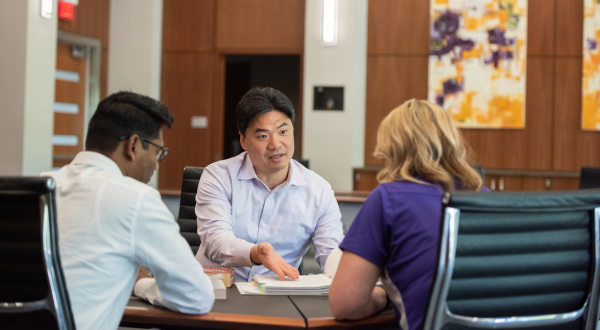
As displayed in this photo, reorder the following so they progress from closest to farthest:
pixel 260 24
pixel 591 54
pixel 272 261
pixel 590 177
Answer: pixel 272 261 < pixel 590 177 < pixel 591 54 < pixel 260 24

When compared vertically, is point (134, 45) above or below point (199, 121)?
above

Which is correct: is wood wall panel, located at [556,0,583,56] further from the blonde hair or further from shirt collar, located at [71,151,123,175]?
shirt collar, located at [71,151,123,175]

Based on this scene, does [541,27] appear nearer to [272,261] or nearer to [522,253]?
[272,261]

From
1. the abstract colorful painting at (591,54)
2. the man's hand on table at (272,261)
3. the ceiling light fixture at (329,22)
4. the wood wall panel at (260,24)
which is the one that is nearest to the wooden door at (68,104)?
the wood wall panel at (260,24)

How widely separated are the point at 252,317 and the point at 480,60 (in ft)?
17.8

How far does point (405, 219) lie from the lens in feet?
3.97

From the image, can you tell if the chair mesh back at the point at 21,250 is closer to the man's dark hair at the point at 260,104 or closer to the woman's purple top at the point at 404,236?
the woman's purple top at the point at 404,236

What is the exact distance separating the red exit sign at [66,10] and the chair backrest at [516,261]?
594cm

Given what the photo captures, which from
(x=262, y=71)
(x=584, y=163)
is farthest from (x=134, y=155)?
(x=262, y=71)

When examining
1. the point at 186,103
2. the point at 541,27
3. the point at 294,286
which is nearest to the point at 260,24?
the point at 186,103

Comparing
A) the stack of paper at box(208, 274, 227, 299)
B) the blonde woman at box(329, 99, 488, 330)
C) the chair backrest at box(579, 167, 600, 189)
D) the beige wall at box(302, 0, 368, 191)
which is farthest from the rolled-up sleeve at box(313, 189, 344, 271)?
the beige wall at box(302, 0, 368, 191)

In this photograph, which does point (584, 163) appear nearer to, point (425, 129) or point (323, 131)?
point (323, 131)

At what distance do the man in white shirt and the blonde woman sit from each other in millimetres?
386

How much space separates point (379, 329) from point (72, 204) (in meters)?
0.82
